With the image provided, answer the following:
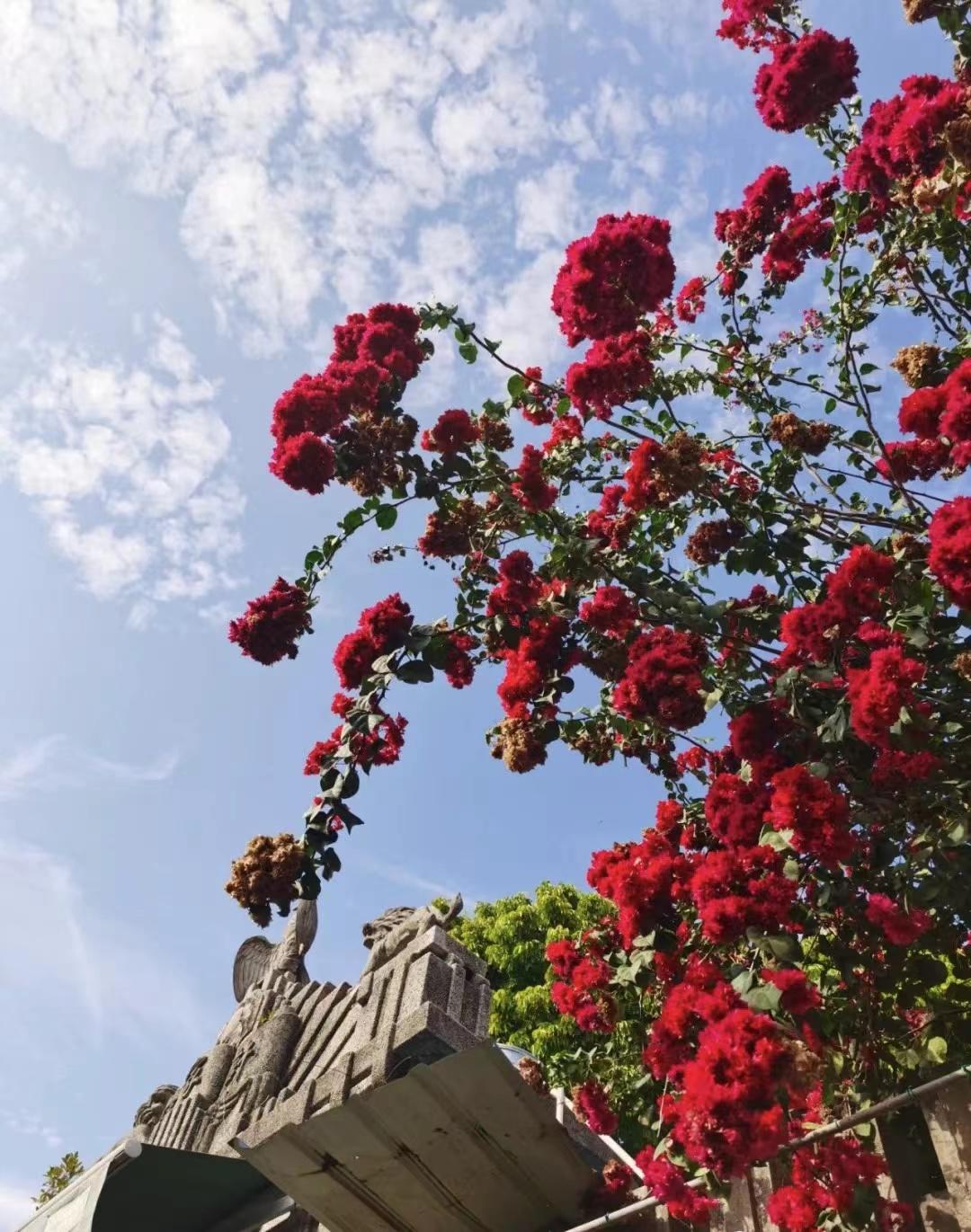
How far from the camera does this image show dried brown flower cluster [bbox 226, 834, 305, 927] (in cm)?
337

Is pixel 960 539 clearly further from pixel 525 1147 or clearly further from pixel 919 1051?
pixel 525 1147

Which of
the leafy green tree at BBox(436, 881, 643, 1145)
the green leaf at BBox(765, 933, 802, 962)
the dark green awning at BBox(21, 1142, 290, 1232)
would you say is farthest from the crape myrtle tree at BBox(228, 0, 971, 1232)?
the leafy green tree at BBox(436, 881, 643, 1145)

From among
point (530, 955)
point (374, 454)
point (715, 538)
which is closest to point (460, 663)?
point (374, 454)

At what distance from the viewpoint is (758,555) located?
14.0 feet

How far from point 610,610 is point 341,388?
1674 mm

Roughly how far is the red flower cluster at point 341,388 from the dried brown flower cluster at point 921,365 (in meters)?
2.32

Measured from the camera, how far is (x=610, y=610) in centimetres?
395

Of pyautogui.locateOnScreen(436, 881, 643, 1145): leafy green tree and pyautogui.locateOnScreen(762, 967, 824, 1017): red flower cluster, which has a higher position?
pyautogui.locateOnScreen(436, 881, 643, 1145): leafy green tree

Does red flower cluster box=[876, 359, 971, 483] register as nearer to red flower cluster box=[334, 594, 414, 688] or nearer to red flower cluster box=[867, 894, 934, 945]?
red flower cluster box=[867, 894, 934, 945]

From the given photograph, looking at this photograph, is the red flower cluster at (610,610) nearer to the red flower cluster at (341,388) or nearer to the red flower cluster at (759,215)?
the red flower cluster at (341,388)

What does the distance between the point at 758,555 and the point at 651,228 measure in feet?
5.44

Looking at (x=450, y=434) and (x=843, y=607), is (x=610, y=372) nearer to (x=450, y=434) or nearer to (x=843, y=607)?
(x=450, y=434)

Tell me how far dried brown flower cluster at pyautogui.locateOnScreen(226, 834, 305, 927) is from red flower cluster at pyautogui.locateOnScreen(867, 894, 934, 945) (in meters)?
2.07

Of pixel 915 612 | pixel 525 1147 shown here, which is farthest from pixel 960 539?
pixel 525 1147
